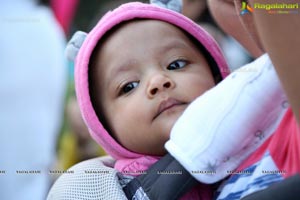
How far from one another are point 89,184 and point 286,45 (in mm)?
376

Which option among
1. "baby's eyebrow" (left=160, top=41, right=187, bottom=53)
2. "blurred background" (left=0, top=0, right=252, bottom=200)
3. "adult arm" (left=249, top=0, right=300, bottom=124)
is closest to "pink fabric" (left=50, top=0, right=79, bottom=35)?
"blurred background" (left=0, top=0, right=252, bottom=200)

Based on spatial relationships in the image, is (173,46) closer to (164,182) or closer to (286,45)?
(164,182)

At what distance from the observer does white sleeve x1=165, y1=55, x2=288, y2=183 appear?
761 mm

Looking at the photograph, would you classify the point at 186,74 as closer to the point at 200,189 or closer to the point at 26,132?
the point at 200,189

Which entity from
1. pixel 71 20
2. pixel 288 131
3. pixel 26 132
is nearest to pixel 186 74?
pixel 288 131

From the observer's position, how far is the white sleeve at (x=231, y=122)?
2.50ft

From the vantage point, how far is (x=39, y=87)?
1.97 m

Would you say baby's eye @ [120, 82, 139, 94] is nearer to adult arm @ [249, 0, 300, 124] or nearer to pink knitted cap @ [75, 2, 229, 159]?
pink knitted cap @ [75, 2, 229, 159]

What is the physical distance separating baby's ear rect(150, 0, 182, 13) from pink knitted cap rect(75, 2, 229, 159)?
0.07 feet

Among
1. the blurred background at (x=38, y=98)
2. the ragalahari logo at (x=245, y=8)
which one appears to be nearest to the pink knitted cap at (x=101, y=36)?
the ragalahari logo at (x=245, y=8)

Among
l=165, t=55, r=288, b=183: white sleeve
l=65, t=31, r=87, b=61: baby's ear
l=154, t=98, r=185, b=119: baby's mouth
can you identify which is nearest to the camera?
l=165, t=55, r=288, b=183: white sleeve

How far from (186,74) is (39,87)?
1116mm

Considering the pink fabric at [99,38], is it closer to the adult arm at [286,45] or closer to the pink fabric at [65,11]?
the adult arm at [286,45]

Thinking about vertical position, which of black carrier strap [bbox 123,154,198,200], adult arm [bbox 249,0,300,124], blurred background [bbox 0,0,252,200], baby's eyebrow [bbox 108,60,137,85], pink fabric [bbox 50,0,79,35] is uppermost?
adult arm [bbox 249,0,300,124]
